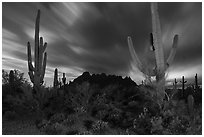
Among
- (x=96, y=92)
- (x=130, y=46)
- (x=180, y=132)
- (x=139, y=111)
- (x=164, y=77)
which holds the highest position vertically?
(x=130, y=46)

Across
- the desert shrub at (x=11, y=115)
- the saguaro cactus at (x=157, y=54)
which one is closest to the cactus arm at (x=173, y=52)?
the saguaro cactus at (x=157, y=54)

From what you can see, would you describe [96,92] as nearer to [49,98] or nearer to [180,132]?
[49,98]

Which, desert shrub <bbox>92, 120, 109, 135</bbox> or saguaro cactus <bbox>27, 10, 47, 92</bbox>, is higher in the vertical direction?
saguaro cactus <bbox>27, 10, 47, 92</bbox>

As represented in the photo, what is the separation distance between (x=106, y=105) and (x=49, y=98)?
2614 millimetres

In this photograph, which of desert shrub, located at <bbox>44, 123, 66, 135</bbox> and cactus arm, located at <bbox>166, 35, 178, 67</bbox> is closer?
desert shrub, located at <bbox>44, 123, 66, 135</bbox>

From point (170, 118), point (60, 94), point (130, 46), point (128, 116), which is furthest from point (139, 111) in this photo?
point (60, 94)

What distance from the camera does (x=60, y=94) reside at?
9320 mm

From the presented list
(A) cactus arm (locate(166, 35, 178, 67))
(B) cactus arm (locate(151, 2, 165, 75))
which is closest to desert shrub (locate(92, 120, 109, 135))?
(B) cactus arm (locate(151, 2, 165, 75))

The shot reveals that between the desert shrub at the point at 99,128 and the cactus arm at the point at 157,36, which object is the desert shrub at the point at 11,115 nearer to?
the desert shrub at the point at 99,128

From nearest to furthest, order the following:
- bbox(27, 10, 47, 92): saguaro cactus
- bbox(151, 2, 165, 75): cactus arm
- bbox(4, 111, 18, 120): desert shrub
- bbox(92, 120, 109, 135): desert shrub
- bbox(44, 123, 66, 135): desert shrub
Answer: bbox(44, 123, 66, 135): desert shrub → bbox(92, 120, 109, 135): desert shrub → bbox(151, 2, 165, 75): cactus arm → bbox(4, 111, 18, 120): desert shrub → bbox(27, 10, 47, 92): saguaro cactus

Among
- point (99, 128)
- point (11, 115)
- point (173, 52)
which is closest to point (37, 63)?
point (11, 115)

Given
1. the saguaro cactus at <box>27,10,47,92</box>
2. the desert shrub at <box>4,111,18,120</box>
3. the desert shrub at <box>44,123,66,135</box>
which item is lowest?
the desert shrub at <box>44,123,66,135</box>

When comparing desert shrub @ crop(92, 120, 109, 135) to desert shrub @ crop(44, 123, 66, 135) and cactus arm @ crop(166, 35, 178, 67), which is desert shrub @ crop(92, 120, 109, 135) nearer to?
desert shrub @ crop(44, 123, 66, 135)

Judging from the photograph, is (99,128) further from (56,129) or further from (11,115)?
Answer: (11,115)
